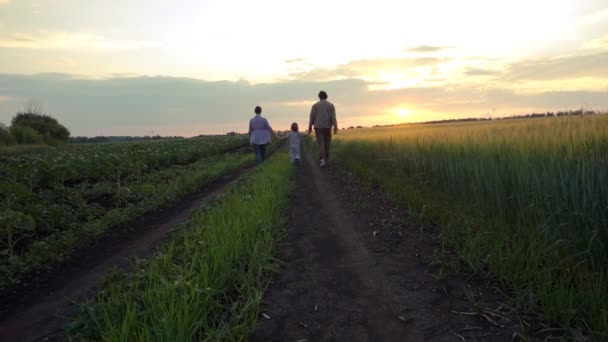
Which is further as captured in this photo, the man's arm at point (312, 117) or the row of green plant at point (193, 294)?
the man's arm at point (312, 117)

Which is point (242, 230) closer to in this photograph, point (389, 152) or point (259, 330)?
point (259, 330)

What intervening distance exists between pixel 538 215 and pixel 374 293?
2.07 meters

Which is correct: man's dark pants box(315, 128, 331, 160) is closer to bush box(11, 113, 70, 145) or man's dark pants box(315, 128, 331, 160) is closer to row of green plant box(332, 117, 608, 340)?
row of green plant box(332, 117, 608, 340)

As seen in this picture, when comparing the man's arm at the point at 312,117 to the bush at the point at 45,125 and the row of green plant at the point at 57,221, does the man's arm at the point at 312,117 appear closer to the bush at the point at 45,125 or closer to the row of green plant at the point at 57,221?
the row of green plant at the point at 57,221

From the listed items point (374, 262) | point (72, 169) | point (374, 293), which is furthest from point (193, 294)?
point (72, 169)

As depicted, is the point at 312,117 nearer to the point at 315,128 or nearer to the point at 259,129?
the point at 315,128

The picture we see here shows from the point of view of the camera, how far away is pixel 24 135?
38.1m

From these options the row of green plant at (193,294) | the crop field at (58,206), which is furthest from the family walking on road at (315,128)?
the row of green plant at (193,294)

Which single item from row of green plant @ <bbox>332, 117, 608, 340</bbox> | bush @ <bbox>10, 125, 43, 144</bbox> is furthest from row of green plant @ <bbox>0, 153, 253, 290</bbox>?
bush @ <bbox>10, 125, 43, 144</bbox>

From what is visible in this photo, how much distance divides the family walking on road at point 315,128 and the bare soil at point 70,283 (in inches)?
292

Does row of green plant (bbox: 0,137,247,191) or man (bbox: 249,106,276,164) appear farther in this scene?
man (bbox: 249,106,276,164)

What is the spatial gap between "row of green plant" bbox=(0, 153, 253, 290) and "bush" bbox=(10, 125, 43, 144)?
35366 millimetres

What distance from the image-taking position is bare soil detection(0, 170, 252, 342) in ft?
10.7

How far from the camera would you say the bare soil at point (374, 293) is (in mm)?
2830
